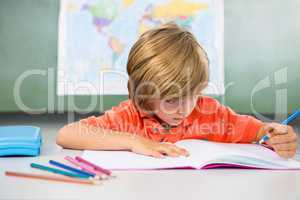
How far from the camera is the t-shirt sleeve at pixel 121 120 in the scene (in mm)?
1091

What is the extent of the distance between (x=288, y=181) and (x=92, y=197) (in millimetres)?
285

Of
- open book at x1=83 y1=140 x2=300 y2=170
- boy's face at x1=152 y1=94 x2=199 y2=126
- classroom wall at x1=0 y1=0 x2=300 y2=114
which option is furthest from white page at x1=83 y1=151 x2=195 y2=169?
classroom wall at x1=0 y1=0 x2=300 y2=114

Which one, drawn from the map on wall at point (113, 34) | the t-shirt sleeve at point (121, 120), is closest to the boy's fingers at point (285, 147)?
the t-shirt sleeve at point (121, 120)

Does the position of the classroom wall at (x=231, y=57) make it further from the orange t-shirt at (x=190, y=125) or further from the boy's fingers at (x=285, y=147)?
the boy's fingers at (x=285, y=147)

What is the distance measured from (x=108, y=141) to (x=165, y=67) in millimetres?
174

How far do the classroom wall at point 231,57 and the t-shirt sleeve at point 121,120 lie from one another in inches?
39.3

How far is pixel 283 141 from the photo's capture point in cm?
93

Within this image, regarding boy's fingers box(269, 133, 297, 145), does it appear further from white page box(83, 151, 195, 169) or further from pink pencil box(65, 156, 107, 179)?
pink pencil box(65, 156, 107, 179)

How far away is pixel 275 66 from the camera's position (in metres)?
2.08

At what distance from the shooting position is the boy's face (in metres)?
0.99

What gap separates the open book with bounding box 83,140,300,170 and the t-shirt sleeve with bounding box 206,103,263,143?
0.61 feet

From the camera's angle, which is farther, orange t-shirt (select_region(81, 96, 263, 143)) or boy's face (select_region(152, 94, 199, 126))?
orange t-shirt (select_region(81, 96, 263, 143))

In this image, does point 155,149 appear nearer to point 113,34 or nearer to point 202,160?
point 202,160

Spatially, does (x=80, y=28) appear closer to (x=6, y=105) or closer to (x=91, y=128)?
(x=6, y=105)
